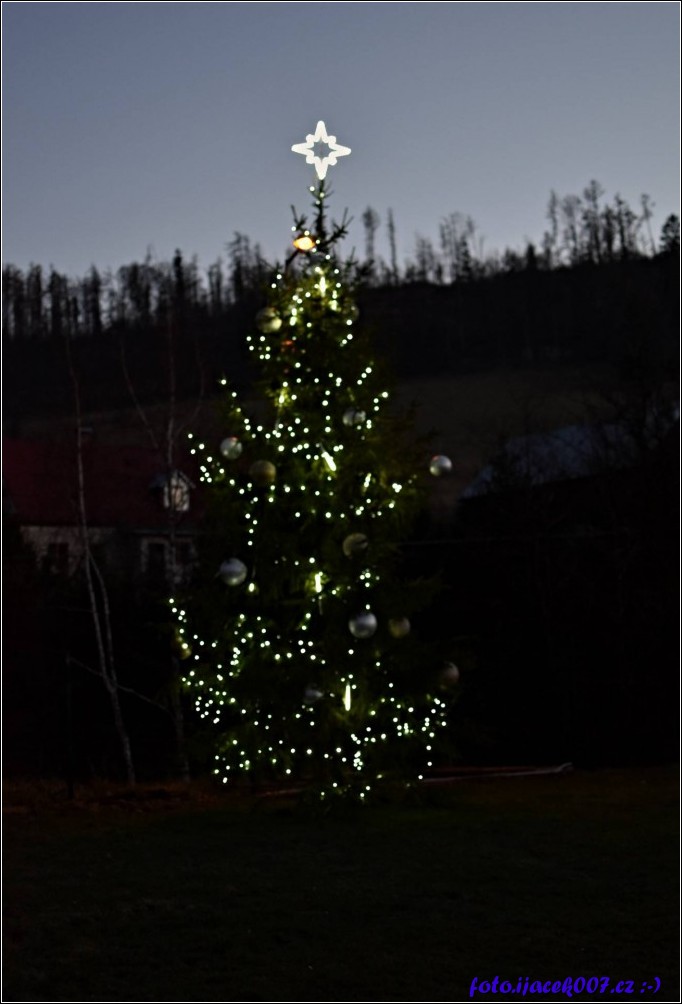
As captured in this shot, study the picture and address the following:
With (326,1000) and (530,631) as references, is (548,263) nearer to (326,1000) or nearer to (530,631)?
(530,631)

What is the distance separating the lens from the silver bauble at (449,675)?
1262 cm

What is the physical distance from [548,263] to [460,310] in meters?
5.76

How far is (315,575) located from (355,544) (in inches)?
24.9

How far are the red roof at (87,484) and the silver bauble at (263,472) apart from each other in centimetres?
948

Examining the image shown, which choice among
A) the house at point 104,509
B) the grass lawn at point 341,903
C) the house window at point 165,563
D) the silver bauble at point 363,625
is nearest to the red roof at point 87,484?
the house at point 104,509

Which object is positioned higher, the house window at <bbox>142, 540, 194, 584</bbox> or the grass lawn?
the house window at <bbox>142, 540, 194, 584</bbox>

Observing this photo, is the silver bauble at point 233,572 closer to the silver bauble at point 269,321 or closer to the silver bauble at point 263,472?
the silver bauble at point 263,472

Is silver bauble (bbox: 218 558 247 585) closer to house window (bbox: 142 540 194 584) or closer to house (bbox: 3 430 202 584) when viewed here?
house (bbox: 3 430 202 584)

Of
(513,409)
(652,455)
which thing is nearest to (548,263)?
(513,409)

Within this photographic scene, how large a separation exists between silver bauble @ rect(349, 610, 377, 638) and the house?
10.3 feet

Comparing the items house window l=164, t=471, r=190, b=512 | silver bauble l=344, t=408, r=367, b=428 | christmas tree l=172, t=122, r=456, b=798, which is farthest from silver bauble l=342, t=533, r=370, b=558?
house window l=164, t=471, r=190, b=512

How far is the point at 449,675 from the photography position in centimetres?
1262

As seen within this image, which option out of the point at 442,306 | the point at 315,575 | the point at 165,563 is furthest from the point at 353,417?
the point at 442,306

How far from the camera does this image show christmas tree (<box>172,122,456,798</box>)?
12.7 m
